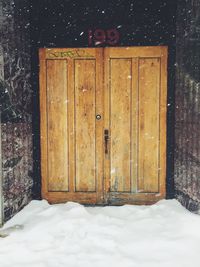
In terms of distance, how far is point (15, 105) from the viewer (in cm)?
611

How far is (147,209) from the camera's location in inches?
249

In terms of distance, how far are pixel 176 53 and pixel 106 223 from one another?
2.88 meters

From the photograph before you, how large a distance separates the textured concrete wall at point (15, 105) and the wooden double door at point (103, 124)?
0.33 metres

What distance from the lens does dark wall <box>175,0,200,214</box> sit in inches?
230

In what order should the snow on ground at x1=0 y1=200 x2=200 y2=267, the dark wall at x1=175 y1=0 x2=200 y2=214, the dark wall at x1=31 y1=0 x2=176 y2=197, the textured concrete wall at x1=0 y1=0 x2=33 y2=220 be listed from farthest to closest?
1. the dark wall at x1=31 y1=0 x2=176 y2=197
2. the dark wall at x1=175 y1=0 x2=200 y2=214
3. the textured concrete wall at x1=0 y1=0 x2=33 y2=220
4. the snow on ground at x1=0 y1=200 x2=200 y2=267

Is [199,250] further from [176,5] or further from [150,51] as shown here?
[176,5]

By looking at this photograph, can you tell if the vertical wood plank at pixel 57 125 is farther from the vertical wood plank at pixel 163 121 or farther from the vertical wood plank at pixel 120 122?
the vertical wood plank at pixel 163 121

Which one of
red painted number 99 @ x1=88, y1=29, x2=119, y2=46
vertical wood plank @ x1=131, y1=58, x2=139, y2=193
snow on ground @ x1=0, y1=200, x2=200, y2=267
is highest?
red painted number 99 @ x1=88, y1=29, x2=119, y2=46

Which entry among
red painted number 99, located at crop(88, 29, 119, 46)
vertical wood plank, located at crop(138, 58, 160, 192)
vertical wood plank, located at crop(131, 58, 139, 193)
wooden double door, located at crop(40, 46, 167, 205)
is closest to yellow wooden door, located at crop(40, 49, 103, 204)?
wooden double door, located at crop(40, 46, 167, 205)

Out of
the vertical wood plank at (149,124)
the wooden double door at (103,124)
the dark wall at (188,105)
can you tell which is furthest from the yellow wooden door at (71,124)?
the dark wall at (188,105)

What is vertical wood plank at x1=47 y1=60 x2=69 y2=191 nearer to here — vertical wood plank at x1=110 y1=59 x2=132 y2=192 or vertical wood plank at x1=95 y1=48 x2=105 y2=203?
vertical wood plank at x1=95 y1=48 x2=105 y2=203

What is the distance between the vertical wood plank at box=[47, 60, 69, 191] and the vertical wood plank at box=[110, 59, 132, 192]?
80 centimetres

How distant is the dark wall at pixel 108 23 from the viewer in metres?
6.51

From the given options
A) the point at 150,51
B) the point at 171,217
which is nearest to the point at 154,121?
the point at 150,51
